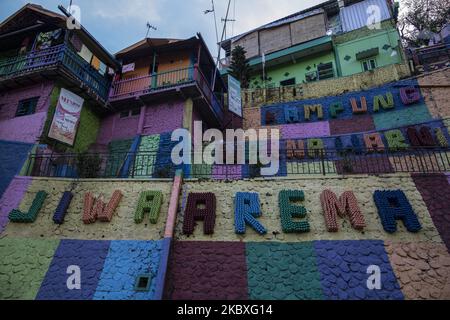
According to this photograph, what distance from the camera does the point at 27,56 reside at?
14.9 metres

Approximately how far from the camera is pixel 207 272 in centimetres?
799

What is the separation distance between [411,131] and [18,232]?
675 inches

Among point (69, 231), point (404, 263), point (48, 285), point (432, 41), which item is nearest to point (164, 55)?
point (69, 231)

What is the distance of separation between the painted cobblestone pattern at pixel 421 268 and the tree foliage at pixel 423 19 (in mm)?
21678

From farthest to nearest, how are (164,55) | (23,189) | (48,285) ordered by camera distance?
(164,55) → (23,189) → (48,285)

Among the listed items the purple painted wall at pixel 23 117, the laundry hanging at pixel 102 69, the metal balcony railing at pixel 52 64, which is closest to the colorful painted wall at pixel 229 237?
the purple painted wall at pixel 23 117

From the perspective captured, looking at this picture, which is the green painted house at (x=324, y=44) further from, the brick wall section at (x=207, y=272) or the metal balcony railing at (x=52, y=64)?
the brick wall section at (x=207, y=272)

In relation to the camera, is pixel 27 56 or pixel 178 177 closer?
pixel 178 177

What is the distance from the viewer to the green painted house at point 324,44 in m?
19.5

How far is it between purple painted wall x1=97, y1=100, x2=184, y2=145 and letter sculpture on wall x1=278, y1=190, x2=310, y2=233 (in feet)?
26.0

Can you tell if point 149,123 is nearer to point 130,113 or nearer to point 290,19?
point 130,113

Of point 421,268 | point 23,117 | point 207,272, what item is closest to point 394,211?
point 421,268

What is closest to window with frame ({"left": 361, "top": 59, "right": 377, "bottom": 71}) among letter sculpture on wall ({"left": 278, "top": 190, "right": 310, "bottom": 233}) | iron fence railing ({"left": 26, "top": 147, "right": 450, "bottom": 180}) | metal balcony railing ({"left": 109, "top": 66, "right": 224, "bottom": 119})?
iron fence railing ({"left": 26, "top": 147, "right": 450, "bottom": 180})
